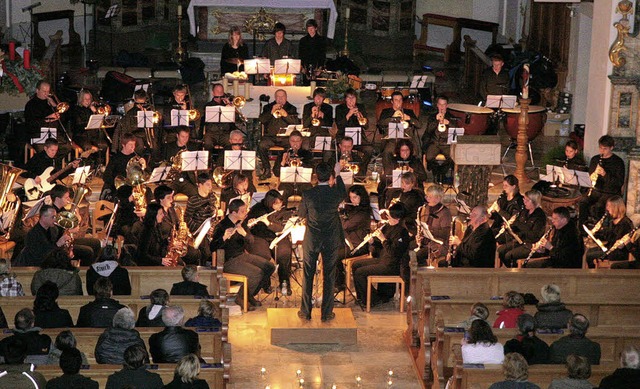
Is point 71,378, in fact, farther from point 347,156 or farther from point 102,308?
point 347,156

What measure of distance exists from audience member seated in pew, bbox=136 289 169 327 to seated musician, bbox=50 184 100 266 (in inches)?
101

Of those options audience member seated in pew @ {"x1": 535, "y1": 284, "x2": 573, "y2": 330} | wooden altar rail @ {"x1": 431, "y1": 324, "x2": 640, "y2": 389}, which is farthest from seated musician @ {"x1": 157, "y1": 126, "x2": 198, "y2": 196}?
audience member seated in pew @ {"x1": 535, "y1": 284, "x2": 573, "y2": 330}

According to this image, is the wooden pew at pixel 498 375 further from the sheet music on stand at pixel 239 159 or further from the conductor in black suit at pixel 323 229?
the sheet music on stand at pixel 239 159

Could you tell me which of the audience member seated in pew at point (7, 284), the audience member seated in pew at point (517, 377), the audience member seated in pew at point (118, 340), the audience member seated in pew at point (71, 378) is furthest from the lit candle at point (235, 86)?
the audience member seated in pew at point (517, 377)

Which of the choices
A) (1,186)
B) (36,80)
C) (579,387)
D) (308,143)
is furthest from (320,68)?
(579,387)

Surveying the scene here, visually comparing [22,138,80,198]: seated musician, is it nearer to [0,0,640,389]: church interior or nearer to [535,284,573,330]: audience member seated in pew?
[0,0,640,389]: church interior

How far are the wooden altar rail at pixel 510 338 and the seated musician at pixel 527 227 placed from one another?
2557 millimetres

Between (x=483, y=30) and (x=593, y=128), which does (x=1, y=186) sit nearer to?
(x=593, y=128)

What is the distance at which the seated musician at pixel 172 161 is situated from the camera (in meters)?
15.1

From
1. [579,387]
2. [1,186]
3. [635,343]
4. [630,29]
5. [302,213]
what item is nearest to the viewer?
[579,387]

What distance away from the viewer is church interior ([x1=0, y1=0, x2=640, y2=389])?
36.0 feet

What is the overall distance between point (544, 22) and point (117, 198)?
34.8ft

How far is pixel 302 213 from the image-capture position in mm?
11750

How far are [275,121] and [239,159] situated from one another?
2.41 m
